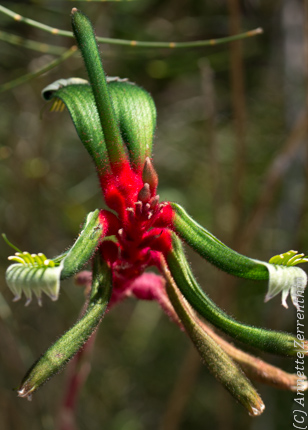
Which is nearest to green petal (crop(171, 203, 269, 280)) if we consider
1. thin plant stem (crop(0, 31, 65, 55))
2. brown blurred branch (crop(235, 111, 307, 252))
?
thin plant stem (crop(0, 31, 65, 55))

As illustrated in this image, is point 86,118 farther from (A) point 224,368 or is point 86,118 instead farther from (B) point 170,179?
(B) point 170,179

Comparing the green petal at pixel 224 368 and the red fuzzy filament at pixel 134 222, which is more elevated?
the red fuzzy filament at pixel 134 222

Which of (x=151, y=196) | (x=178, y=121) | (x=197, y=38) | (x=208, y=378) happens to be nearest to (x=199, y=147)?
(x=178, y=121)

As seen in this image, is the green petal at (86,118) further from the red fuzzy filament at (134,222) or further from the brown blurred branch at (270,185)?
the brown blurred branch at (270,185)

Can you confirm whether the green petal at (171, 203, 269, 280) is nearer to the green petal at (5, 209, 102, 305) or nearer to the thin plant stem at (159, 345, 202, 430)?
the green petal at (5, 209, 102, 305)

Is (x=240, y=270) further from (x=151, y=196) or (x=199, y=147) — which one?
(x=199, y=147)

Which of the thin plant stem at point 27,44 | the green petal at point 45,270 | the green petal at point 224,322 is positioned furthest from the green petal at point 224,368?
the thin plant stem at point 27,44

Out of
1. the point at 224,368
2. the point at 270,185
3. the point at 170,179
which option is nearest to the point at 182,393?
the point at 270,185
